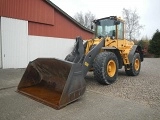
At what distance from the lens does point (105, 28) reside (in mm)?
7840

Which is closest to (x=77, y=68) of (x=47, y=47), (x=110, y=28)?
(x=110, y=28)

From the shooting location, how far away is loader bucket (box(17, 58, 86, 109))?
4386 mm

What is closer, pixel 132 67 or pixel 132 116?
pixel 132 116

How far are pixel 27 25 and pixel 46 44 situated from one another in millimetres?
1767

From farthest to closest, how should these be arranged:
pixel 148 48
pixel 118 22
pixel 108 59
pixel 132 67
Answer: pixel 148 48
pixel 132 67
pixel 118 22
pixel 108 59

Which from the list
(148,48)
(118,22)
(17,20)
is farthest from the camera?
(148,48)

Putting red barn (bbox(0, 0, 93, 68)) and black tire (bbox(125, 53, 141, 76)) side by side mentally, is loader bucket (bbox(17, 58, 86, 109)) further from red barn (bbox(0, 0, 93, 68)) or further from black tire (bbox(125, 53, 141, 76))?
red barn (bbox(0, 0, 93, 68))

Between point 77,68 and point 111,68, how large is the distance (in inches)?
98.8

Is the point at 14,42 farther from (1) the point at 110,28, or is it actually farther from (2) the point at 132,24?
(2) the point at 132,24

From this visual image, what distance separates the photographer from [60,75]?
5340mm

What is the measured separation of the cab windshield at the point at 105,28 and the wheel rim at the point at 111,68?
55.2 inches

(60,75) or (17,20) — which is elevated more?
(17,20)

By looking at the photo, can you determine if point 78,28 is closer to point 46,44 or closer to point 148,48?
point 46,44

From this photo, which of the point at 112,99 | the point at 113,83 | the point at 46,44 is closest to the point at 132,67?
the point at 113,83
